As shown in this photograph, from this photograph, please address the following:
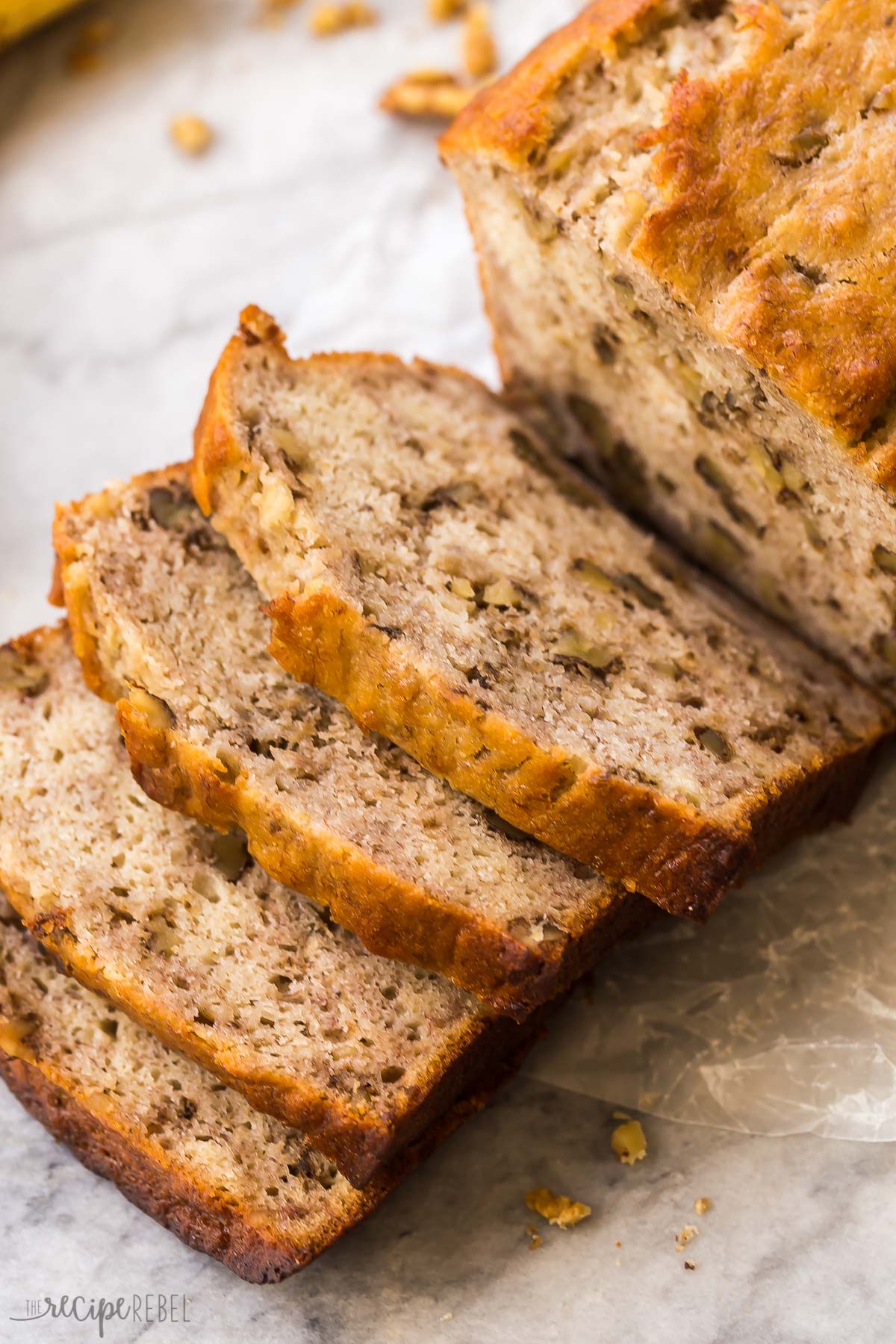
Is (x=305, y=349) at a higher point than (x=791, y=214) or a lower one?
lower

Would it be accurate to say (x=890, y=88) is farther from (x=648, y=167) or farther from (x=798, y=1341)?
(x=798, y=1341)

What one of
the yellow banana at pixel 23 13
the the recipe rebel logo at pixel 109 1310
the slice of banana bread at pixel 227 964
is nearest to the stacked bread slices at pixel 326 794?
the slice of banana bread at pixel 227 964

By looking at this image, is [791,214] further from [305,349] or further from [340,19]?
[340,19]

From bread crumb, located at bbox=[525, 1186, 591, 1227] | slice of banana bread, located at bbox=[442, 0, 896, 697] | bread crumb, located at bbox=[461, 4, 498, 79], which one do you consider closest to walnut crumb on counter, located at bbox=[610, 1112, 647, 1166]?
bread crumb, located at bbox=[525, 1186, 591, 1227]

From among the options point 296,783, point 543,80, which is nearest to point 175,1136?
point 296,783

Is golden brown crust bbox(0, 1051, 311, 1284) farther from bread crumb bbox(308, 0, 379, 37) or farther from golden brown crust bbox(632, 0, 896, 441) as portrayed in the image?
bread crumb bbox(308, 0, 379, 37)

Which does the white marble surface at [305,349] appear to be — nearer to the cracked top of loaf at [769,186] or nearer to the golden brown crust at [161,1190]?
the golden brown crust at [161,1190]

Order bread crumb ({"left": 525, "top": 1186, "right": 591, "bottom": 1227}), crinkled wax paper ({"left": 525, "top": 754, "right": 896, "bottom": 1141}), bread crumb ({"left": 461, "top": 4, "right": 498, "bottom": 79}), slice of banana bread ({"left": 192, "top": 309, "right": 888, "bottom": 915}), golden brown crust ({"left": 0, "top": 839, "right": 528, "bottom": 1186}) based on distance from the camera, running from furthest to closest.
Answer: bread crumb ({"left": 461, "top": 4, "right": 498, "bottom": 79}) < crinkled wax paper ({"left": 525, "top": 754, "right": 896, "bottom": 1141}) < bread crumb ({"left": 525, "top": 1186, "right": 591, "bottom": 1227}) < slice of banana bread ({"left": 192, "top": 309, "right": 888, "bottom": 915}) < golden brown crust ({"left": 0, "top": 839, "right": 528, "bottom": 1186})
